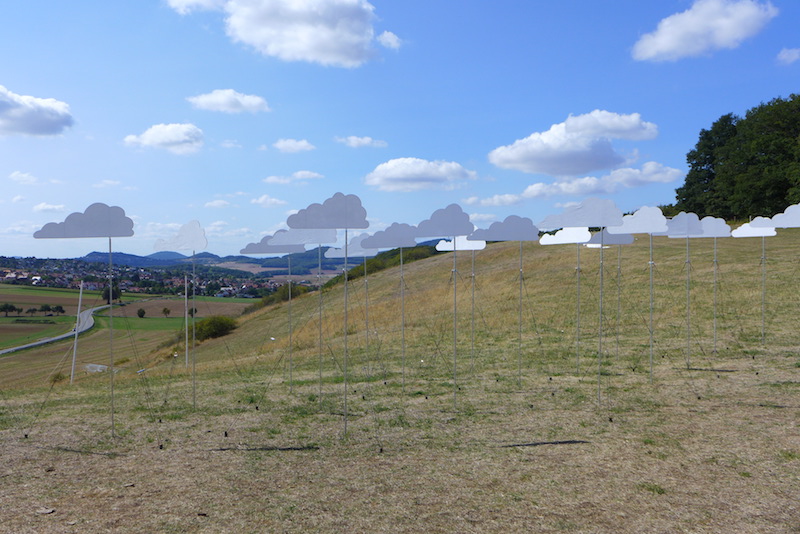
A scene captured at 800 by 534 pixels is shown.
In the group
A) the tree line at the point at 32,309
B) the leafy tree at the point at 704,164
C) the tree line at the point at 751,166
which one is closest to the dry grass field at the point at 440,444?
the tree line at the point at 32,309

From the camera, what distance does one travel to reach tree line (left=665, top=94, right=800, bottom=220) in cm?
4859

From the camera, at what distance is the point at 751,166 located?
51.3m

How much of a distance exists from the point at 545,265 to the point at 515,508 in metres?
31.6

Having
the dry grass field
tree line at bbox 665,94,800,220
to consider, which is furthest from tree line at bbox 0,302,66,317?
tree line at bbox 665,94,800,220

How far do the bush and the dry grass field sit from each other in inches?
587

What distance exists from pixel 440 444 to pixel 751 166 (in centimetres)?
5452

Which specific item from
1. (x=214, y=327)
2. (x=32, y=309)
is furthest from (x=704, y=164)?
(x=32, y=309)

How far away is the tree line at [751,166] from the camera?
4859 cm

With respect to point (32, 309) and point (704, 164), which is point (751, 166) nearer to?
point (704, 164)

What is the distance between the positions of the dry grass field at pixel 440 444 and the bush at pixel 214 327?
14910 mm

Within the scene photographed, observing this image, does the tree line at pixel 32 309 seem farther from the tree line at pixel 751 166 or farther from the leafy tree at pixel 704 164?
the leafy tree at pixel 704 164

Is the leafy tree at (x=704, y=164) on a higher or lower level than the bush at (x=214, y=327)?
higher

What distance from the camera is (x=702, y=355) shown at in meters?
14.4

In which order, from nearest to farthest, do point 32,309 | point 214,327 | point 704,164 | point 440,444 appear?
point 440,444 < point 214,327 < point 32,309 < point 704,164
